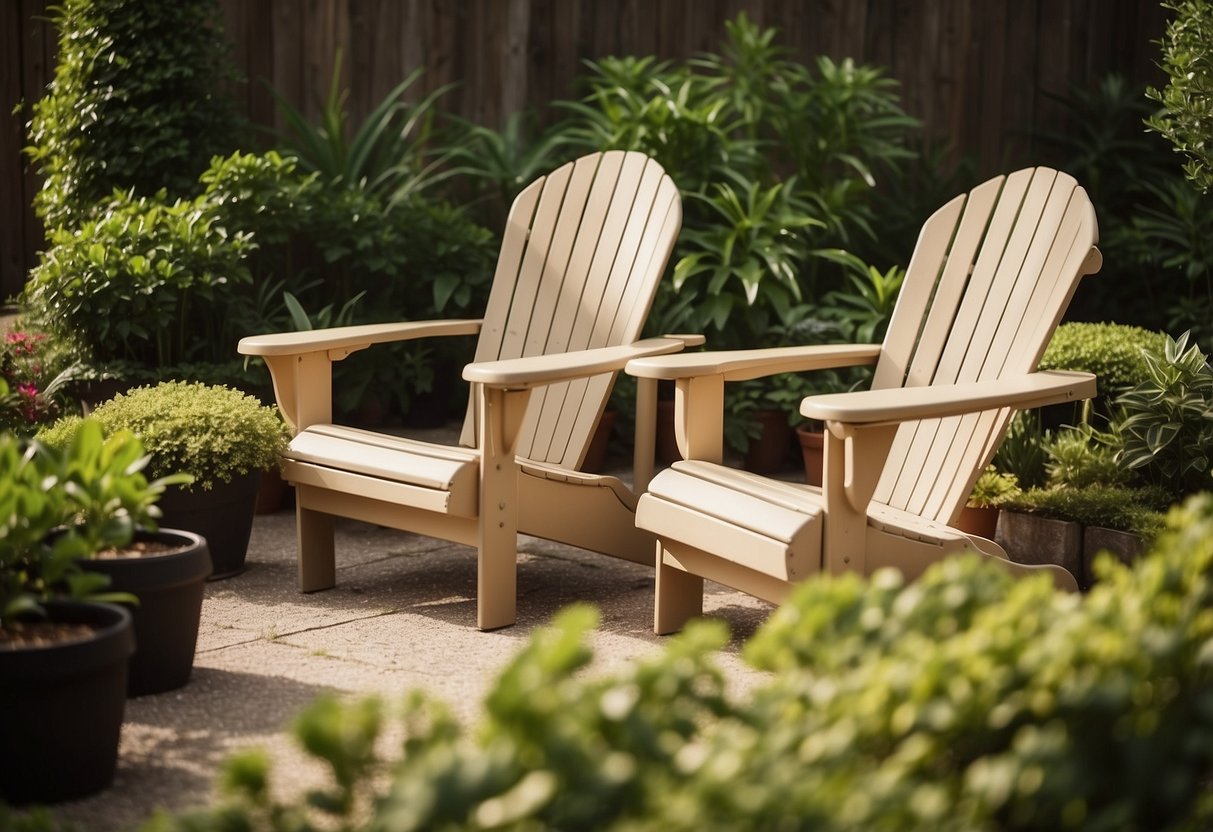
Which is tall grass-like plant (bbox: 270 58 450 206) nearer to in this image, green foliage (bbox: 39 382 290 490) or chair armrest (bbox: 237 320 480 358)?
chair armrest (bbox: 237 320 480 358)

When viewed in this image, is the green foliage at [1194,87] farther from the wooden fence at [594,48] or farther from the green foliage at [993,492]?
the wooden fence at [594,48]

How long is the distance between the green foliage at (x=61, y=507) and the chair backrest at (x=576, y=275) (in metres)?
1.62

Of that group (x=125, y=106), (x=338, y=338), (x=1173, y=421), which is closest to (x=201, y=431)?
(x=338, y=338)

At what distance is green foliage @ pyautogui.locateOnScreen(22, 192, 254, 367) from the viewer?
4.29 m

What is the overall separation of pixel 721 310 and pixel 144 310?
1.98 metres

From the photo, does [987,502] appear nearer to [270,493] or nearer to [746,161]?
[746,161]

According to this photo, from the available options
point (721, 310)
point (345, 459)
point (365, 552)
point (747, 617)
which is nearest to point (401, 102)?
point (721, 310)

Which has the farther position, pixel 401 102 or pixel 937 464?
pixel 401 102

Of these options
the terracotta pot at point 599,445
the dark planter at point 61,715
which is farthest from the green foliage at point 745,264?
the dark planter at point 61,715

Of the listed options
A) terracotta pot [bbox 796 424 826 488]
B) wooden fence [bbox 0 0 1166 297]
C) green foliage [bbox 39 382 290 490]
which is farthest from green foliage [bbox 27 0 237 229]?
terracotta pot [bbox 796 424 826 488]

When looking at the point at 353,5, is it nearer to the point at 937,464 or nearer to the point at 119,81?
the point at 119,81

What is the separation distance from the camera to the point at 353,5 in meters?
5.59

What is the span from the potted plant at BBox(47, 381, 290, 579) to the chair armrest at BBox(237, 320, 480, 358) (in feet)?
0.58

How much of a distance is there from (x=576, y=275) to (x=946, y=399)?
1448 mm
